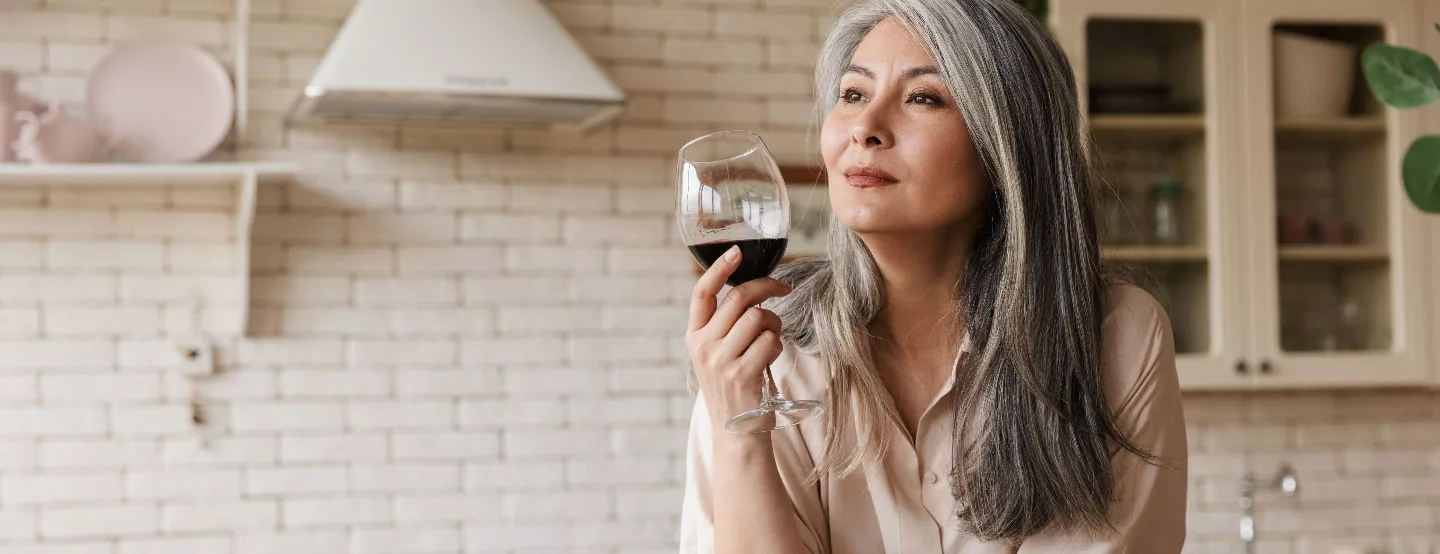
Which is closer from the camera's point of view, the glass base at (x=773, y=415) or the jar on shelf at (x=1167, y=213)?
the glass base at (x=773, y=415)

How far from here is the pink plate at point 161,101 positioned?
274 cm

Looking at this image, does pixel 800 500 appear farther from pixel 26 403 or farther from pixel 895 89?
pixel 26 403

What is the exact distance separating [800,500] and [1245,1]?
83.3 inches

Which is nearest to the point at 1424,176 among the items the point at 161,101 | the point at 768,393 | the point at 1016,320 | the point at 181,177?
the point at 1016,320

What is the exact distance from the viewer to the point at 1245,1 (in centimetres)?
307

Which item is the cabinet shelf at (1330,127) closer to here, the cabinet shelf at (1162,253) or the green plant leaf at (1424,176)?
the cabinet shelf at (1162,253)

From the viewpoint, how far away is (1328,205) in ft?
10.5

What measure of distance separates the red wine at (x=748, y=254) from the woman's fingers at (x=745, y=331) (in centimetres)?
3

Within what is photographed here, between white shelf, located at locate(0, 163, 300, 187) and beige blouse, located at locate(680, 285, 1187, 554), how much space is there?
4.68ft

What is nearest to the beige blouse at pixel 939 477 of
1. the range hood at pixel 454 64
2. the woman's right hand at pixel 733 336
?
the woman's right hand at pixel 733 336

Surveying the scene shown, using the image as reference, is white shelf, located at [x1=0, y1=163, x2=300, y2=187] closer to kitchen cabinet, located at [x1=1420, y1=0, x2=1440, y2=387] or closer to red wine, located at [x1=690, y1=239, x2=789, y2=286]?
red wine, located at [x1=690, y1=239, x2=789, y2=286]

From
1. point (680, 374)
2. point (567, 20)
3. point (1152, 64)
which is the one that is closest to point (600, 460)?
point (680, 374)

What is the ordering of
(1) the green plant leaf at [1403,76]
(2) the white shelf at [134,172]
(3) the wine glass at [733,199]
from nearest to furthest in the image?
(3) the wine glass at [733,199], (1) the green plant leaf at [1403,76], (2) the white shelf at [134,172]

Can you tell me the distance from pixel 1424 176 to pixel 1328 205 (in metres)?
1.49
